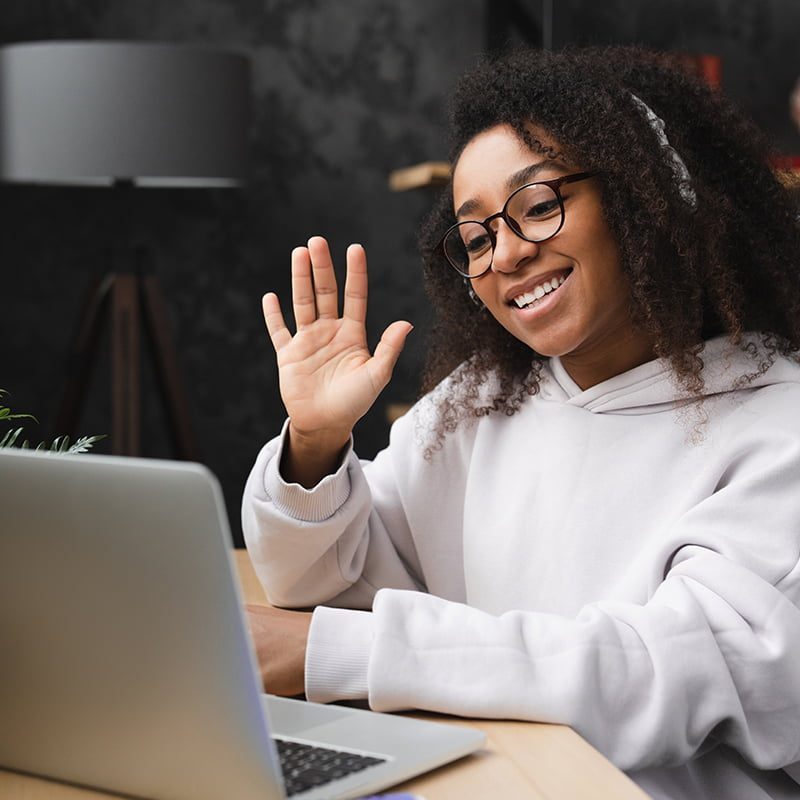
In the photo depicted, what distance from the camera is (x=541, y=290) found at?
4.45ft

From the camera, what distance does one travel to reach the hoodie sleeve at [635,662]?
971 millimetres

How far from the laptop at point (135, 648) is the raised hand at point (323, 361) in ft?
1.71

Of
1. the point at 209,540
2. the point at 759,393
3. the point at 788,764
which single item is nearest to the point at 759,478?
the point at 759,393

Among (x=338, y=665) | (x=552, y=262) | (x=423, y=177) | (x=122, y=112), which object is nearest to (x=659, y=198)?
(x=552, y=262)

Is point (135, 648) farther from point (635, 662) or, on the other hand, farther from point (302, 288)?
point (302, 288)

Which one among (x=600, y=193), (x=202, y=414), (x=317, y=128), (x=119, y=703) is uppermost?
(x=317, y=128)

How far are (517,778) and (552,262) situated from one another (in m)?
0.66

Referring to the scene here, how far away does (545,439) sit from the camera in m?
1.42

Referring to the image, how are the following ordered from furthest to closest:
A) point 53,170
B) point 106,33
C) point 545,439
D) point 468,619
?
1. point 106,33
2. point 53,170
3. point 545,439
4. point 468,619

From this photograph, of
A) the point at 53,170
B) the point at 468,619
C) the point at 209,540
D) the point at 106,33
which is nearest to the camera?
the point at 209,540

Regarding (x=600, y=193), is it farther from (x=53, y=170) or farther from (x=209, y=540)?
(x=53, y=170)

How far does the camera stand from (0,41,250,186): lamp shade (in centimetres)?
313

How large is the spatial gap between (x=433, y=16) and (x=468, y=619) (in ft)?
10.9

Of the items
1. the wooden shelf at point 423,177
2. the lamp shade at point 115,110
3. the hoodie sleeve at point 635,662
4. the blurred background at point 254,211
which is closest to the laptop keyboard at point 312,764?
the hoodie sleeve at point 635,662
